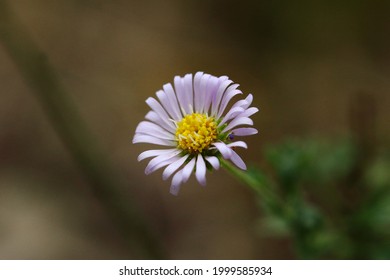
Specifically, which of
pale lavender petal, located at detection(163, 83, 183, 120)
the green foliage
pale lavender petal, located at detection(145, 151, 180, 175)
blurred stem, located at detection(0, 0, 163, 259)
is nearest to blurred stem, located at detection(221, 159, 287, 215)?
the green foliage

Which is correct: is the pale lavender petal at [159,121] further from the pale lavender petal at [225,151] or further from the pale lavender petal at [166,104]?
the pale lavender petal at [225,151]

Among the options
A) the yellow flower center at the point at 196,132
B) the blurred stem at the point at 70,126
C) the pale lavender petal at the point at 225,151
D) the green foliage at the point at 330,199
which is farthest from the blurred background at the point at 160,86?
the pale lavender petal at the point at 225,151

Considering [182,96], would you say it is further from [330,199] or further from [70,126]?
[330,199]

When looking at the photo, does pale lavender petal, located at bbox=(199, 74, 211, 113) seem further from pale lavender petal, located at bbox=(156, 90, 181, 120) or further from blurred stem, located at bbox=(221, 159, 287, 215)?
blurred stem, located at bbox=(221, 159, 287, 215)

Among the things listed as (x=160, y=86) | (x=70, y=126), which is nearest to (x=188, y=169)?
(x=70, y=126)
